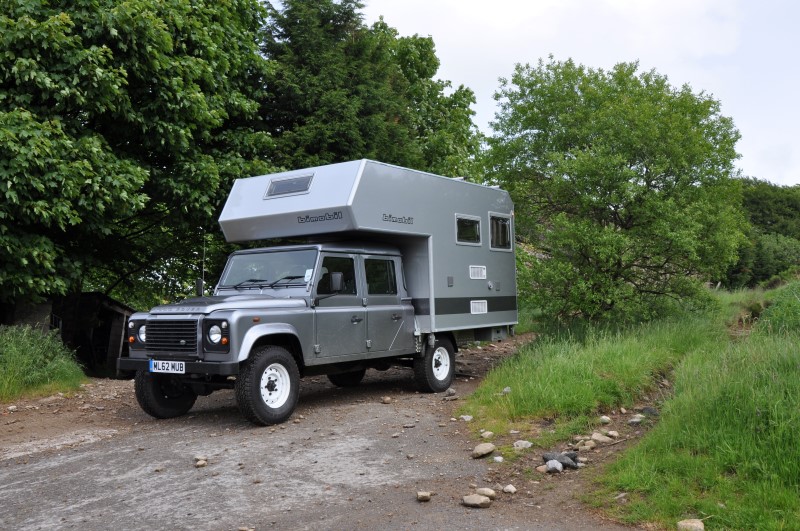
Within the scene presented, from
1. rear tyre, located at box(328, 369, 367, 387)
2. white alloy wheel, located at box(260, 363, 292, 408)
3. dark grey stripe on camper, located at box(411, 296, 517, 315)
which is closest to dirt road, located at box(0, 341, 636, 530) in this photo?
white alloy wheel, located at box(260, 363, 292, 408)

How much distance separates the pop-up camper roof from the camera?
938 centimetres

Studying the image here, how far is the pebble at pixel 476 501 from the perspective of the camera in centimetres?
541

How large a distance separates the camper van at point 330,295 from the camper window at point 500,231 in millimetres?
52

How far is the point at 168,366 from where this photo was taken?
27.2 feet

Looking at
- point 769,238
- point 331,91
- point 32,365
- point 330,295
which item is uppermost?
point 331,91

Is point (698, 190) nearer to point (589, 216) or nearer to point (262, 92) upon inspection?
point (589, 216)

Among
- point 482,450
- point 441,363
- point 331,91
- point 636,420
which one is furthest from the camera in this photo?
point 331,91

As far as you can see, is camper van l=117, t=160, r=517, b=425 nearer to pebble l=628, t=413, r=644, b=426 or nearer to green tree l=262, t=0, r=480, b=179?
pebble l=628, t=413, r=644, b=426

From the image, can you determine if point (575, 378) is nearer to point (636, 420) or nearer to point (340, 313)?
point (636, 420)

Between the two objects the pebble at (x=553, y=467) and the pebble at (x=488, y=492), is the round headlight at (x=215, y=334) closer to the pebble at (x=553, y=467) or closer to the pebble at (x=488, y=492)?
the pebble at (x=488, y=492)

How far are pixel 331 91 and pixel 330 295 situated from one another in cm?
753

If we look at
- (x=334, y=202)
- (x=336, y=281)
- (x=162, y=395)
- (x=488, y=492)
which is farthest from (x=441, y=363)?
(x=488, y=492)

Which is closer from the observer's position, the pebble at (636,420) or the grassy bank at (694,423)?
the grassy bank at (694,423)

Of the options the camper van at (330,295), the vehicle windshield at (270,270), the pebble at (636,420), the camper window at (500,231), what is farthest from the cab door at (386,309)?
the pebble at (636,420)
